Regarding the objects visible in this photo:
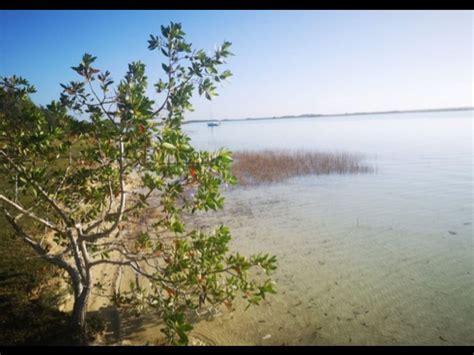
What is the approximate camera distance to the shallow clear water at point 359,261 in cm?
605

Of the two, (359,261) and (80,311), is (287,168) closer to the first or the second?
(359,261)

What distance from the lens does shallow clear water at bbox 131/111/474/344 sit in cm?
605

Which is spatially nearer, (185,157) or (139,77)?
(185,157)

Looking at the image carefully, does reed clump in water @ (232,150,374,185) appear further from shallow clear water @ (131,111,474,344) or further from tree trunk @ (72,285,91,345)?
tree trunk @ (72,285,91,345)

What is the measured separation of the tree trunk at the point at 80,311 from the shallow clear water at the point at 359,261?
2035 mm

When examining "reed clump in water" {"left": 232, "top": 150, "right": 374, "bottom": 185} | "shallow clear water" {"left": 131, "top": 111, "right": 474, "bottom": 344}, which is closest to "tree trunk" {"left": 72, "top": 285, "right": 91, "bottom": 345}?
"shallow clear water" {"left": 131, "top": 111, "right": 474, "bottom": 344}

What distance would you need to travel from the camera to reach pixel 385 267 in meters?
8.39

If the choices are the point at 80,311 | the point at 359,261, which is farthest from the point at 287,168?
the point at 80,311

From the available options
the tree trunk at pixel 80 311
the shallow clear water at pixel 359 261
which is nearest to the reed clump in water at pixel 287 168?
the shallow clear water at pixel 359 261

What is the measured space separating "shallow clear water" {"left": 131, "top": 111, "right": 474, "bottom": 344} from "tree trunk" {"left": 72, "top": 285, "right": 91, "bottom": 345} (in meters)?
2.04

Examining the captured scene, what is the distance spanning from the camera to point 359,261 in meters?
8.80

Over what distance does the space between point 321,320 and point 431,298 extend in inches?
107
